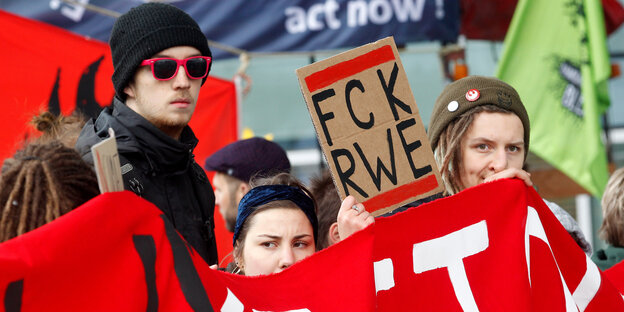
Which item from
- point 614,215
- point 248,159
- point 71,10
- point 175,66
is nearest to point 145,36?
point 175,66

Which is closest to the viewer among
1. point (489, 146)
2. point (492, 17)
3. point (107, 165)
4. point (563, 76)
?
point (107, 165)

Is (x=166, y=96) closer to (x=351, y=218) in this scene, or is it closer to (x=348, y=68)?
(x=348, y=68)

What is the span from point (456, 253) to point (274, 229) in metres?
0.72

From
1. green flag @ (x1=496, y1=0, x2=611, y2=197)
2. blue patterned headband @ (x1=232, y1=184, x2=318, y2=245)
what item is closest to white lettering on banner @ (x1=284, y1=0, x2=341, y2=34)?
green flag @ (x1=496, y1=0, x2=611, y2=197)

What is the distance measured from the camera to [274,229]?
303 centimetres

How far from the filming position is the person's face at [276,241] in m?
2.96

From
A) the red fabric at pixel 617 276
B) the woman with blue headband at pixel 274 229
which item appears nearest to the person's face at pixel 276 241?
the woman with blue headband at pixel 274 229

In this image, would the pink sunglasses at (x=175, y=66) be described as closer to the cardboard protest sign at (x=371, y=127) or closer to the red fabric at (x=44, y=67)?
the cardboard protest sign at (x=371, y=127)

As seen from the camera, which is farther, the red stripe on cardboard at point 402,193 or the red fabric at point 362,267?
the red stripe on cardboard at point 402,193

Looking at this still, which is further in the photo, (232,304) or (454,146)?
(454,146)

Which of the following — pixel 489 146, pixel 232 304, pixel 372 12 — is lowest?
pixel 232 304

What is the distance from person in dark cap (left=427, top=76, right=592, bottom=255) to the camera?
9.13 feet

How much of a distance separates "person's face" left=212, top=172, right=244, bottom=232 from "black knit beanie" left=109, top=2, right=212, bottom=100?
1726 mm

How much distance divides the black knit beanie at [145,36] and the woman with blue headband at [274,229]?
67 cm
